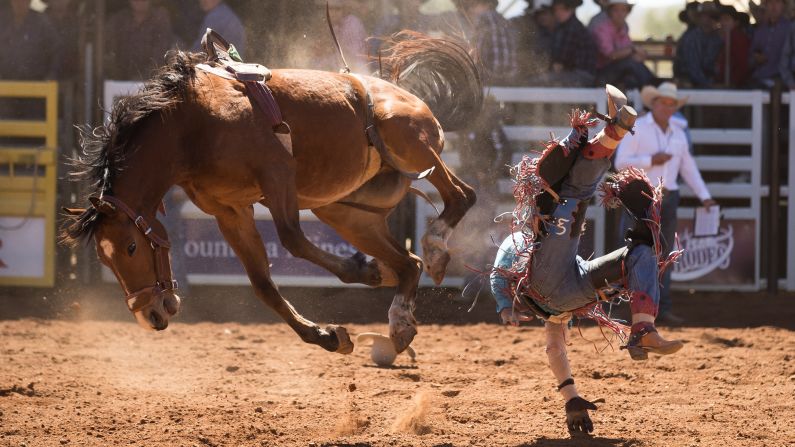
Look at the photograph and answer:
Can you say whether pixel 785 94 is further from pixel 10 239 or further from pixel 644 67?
pixel 10 239

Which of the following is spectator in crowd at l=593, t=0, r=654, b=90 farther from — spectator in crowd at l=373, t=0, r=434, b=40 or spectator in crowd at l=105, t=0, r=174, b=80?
spectator in crowd at l=105, t=0, r=174, b=80

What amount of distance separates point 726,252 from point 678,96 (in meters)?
1.40

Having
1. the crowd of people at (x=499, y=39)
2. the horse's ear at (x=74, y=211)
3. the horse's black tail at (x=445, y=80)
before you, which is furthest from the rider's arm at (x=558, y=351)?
the crowd of people at (x=499, y=39)

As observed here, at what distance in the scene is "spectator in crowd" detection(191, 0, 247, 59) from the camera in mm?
9164

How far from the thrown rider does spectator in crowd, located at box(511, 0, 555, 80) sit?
4908mm

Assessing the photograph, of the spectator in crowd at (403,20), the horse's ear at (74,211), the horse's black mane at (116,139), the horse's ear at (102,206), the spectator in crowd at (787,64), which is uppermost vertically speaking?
the spectator in crowd at (403,20)

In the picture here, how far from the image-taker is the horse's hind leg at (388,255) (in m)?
5.28

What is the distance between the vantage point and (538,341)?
762cm

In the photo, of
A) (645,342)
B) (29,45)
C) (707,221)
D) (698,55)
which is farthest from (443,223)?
(29,45)

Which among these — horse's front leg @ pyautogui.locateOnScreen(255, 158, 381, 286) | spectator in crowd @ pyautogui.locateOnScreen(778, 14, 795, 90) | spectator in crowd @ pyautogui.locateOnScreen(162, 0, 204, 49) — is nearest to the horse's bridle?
horse's front leg @ pyautogui.locateOnScreen(255, 158, 381, 286)

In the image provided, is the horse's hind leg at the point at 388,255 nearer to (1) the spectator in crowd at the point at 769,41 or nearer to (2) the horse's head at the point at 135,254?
(2) the horse's head at the point at 135,254

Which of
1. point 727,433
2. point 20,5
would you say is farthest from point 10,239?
point 727,433

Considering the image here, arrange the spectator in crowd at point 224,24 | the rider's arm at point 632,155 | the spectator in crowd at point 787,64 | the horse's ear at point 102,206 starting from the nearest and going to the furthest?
the horse's ear at point 102,206, the rider's arm at point 632,155, the spectator in crowd at point 224,24, the spectator in crowd at point 787,64

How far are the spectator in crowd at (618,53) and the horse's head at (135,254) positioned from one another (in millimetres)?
5789
